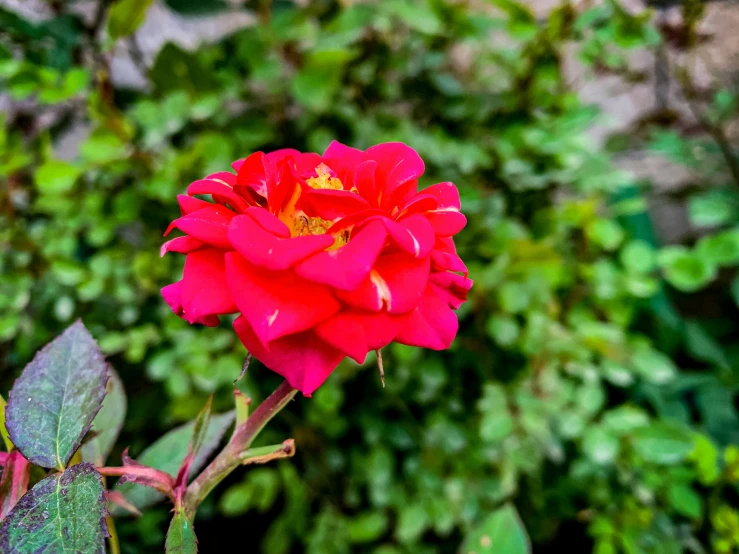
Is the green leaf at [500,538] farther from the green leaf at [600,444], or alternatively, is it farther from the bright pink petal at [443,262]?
the bright pink petal at [443,262]

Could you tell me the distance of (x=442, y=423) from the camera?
73cm

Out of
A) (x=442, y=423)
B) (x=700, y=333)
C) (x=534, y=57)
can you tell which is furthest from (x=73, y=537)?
(x=700, y=333)

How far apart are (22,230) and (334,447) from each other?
0.57m

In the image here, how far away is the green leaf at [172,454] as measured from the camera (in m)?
0.31

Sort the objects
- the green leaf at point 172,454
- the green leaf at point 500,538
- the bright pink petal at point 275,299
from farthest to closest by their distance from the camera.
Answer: the green leaf at point 500,538 < the green leaf at point 172,454 < the bright pink petal at point 275,299

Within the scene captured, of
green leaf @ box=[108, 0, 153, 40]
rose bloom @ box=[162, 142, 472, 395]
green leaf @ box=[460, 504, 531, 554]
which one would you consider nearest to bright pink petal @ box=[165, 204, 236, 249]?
rose bloom @ box=[162, 142, 472, 395]

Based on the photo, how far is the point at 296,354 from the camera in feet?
0.70

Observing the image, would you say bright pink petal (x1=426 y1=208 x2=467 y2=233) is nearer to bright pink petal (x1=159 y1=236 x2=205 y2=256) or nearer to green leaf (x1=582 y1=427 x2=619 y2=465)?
bright pink petal (x1=159 y1=236 x2=205 y2=256)

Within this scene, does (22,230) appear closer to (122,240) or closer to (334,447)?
(122,240)

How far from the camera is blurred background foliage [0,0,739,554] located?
660 mm

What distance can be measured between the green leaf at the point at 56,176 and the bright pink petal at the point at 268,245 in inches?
20.7

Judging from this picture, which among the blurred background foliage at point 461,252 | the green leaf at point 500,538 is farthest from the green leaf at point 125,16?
the green leaf at point 500,538

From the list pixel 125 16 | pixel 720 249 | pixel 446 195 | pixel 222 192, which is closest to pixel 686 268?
pixel 720 249

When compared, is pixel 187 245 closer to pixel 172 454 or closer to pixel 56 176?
pixel 172 454
